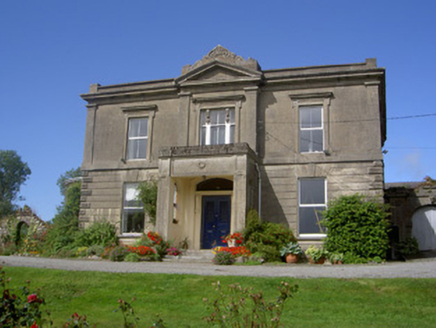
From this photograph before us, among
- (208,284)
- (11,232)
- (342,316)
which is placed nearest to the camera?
(342,316)

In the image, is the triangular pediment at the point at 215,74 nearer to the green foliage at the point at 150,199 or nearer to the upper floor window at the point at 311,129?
the upper floor window at the point at 311,129

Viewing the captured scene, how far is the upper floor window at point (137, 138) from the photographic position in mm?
21688

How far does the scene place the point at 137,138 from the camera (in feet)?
71.7

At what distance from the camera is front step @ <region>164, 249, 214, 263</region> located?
54.5 ft

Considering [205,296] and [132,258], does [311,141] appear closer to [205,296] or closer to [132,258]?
[132,258]

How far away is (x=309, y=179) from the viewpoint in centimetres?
1931

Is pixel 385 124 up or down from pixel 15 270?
up

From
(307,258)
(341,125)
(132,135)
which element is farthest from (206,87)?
(307,258)

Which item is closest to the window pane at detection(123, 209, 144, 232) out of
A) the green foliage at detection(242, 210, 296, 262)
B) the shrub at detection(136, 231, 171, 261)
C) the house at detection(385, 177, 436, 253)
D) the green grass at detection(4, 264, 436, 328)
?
Answer: the shrub at detection(136, 231, 171, 261)

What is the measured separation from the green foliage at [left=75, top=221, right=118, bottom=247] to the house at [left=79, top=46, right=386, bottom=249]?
680 mm

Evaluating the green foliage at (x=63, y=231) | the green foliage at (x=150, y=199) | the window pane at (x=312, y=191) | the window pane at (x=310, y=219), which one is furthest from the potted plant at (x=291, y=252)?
the green foliage at (x=63, y=231)

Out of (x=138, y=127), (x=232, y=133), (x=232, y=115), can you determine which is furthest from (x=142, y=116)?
(x=232, y=133)

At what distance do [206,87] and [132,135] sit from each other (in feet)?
13.8

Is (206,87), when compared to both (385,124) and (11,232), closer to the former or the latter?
(385,124)
